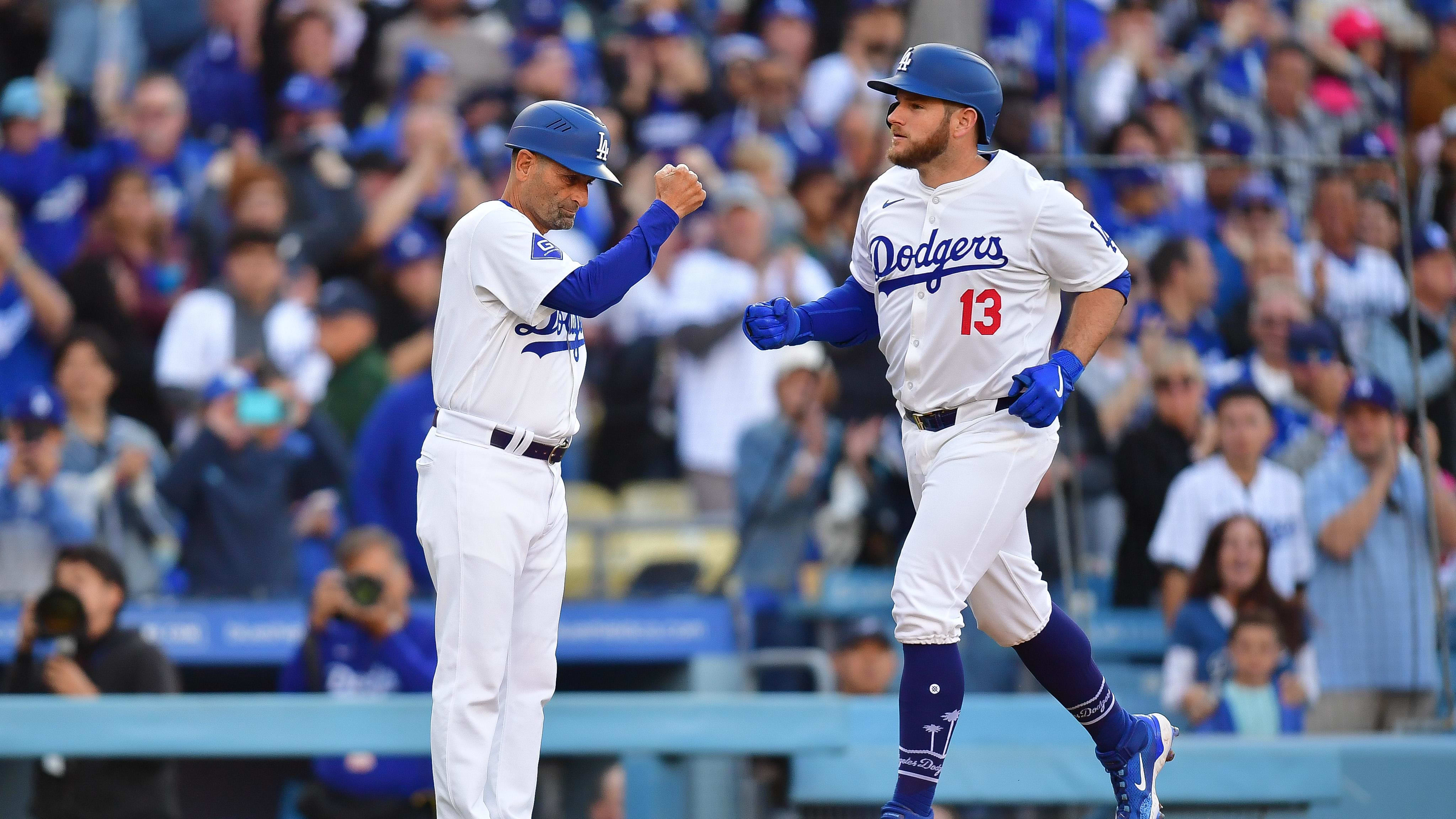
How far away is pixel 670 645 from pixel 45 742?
266 cm

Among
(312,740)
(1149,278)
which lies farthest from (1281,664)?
(312,740)

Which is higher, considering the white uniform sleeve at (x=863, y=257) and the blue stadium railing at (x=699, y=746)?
the white uniform sleeve at (x=863, y=257)

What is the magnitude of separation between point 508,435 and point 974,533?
123 centimetres

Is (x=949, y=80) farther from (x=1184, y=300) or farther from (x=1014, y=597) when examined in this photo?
(x=1184, y=300)

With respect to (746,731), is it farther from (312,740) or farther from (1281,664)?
(1281,664)

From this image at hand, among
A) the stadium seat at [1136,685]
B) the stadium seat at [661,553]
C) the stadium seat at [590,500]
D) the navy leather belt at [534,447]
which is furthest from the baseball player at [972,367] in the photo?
the stadium seat at [590,500]

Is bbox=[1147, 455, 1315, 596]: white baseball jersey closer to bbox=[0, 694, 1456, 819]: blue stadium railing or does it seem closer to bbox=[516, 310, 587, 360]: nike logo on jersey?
bbox=[0, 694, 1456, 819]: blue stadium railing

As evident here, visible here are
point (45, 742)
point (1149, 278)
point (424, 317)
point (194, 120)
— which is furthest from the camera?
point (194, 120)

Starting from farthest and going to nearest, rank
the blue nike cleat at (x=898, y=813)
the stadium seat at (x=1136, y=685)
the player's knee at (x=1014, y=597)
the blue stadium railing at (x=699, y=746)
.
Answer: the stadium seat at (x=1136, y=685), the blue stadium railing at (x=699, y=746), the player's knee at (x=1014, y=597), the blue nike cleat at (x=898, y=813)

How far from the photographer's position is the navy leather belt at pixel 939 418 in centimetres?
461

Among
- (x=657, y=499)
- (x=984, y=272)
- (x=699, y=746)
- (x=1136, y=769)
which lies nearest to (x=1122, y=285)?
(x=984, y=272)

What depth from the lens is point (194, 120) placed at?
998cm

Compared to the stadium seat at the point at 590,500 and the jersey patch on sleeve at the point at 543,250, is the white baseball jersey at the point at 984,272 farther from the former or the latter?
the stadium seat at the point at 590,500

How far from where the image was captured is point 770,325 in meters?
4.68
